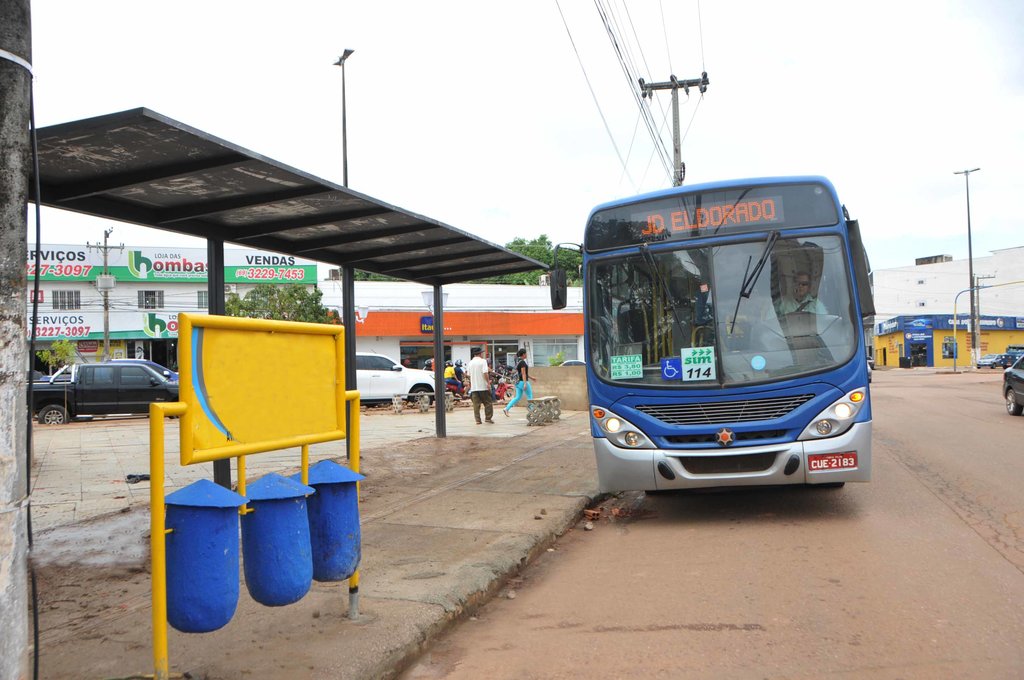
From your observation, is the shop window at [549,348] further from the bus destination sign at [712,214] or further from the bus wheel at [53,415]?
the bus destination sign at [712,214]

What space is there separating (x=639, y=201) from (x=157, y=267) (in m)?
40.1

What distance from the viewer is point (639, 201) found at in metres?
8.27

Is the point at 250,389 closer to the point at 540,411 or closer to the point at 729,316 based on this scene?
the point at 729,316

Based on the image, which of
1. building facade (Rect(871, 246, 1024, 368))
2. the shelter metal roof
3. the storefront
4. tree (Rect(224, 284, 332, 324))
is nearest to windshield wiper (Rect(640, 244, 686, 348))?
the shelter metal roof

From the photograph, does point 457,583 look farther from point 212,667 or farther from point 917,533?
point 917,533

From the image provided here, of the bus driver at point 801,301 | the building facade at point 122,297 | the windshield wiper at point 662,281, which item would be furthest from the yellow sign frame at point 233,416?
the building facade at point 122,297

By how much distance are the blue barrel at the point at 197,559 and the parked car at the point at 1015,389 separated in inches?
760

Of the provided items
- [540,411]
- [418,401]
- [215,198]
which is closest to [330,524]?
[215,198]

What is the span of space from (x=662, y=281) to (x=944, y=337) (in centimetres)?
7530

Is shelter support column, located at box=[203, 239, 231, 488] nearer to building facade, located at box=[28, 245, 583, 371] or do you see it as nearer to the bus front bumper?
the bus front bumper

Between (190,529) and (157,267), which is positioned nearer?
(190,529)

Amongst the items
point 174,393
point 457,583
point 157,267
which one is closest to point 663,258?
point 457,583

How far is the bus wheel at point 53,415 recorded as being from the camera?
22.2m

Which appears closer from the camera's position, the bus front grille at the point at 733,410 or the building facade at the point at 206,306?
the bus front grille at the point at 733,410
